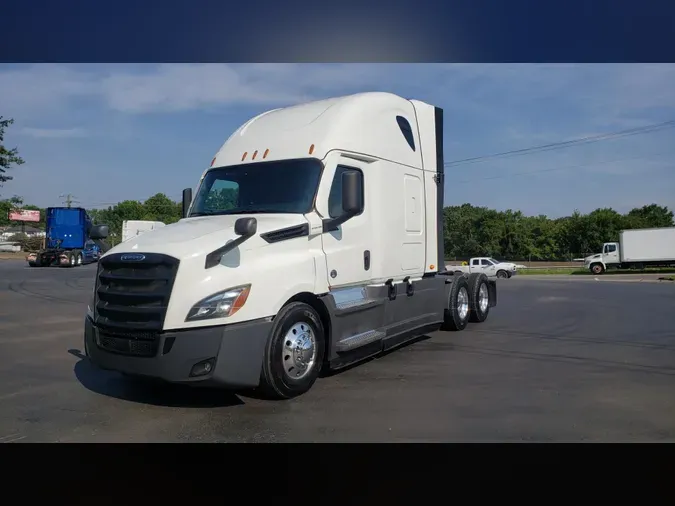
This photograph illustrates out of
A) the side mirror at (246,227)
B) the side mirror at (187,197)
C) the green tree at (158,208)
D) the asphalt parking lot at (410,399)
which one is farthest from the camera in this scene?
the green tree at (158,208)

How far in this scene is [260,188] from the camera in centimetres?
690

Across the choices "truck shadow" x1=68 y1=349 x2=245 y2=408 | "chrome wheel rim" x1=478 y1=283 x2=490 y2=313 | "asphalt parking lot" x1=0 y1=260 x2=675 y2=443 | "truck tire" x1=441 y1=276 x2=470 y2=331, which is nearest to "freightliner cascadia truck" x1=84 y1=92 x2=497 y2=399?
"asphalt parking lot" x1=0 y1=260 x2=675 y2=443

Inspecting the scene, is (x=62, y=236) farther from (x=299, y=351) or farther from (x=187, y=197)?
(x=299, y=351)

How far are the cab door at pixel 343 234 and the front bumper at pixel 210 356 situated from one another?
1.45 m

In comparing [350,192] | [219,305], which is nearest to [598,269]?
[350,192]

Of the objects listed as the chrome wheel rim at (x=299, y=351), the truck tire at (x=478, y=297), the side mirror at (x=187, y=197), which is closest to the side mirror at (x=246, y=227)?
the chrome wheel rim at (x=299, y=351)

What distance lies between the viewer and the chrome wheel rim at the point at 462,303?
34.1ft

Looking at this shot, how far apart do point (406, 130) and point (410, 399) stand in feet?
14.5

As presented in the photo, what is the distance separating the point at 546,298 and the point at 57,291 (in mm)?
16947

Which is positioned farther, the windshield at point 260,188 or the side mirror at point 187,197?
the side mirror at point 187,197

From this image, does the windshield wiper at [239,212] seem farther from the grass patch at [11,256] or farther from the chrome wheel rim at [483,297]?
the grass patch at [11,256]
